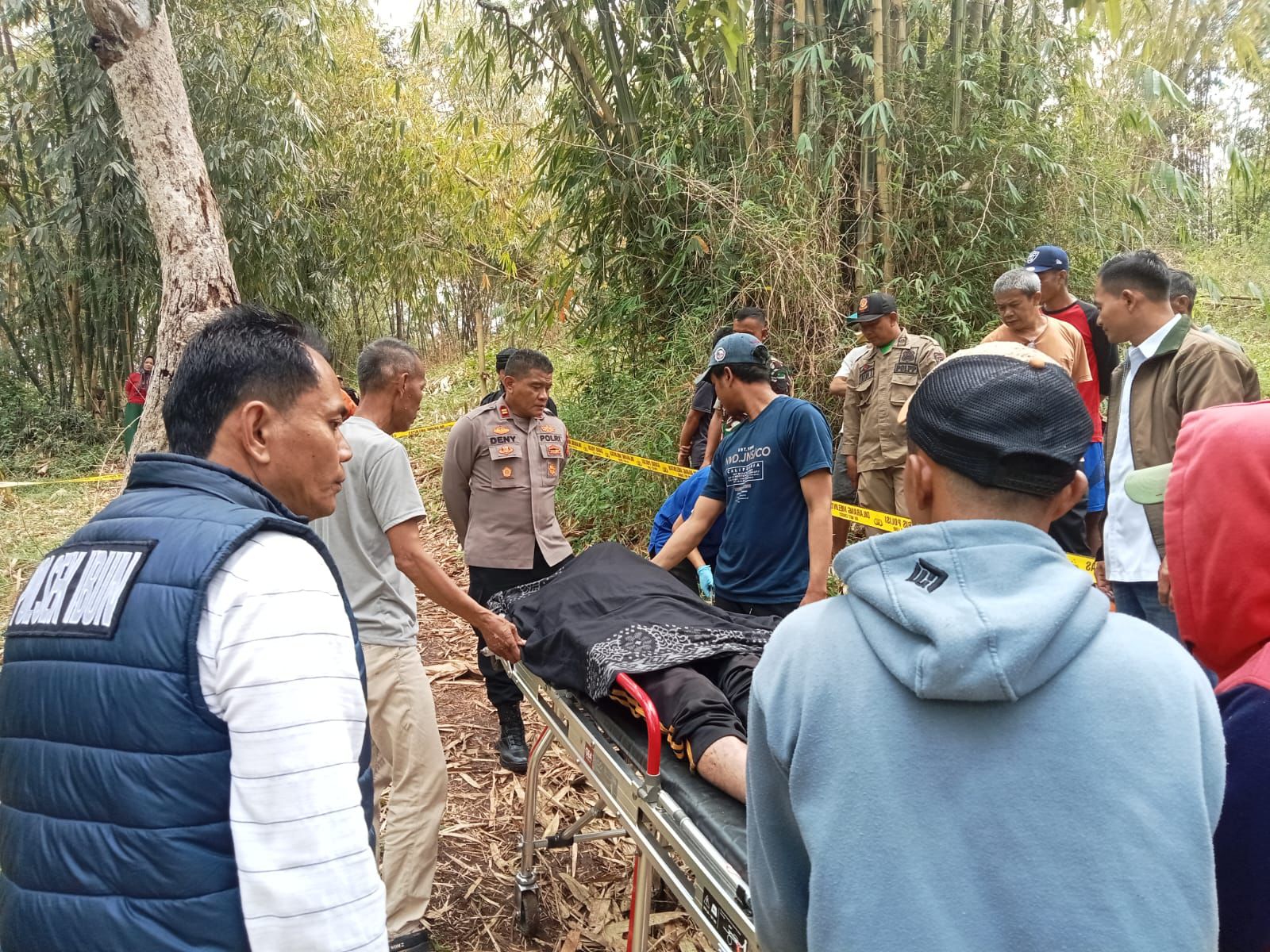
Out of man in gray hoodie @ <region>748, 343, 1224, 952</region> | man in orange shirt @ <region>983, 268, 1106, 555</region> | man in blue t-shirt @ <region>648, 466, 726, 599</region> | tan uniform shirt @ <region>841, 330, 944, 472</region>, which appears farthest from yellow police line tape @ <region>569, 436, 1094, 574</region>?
man in gray hoodie @ <region>748, 343, 1224, 952</region>

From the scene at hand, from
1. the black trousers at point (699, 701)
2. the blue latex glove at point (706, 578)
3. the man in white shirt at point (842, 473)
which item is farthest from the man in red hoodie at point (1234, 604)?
the man in white shirt at point (842, 473)

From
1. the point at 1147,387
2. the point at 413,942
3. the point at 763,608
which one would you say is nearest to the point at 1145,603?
the point at 1147,387

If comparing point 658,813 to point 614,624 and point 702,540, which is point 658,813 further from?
point 702,540

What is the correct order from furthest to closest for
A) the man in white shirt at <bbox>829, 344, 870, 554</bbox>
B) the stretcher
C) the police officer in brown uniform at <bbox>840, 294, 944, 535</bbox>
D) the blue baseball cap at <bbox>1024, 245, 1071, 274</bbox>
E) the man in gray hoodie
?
1. the man in white shirt at <bbox>829, 344, 870, 554</bbox>
2. the police officer in brown uniform at <bbox>840, 294, 944, 535</bbox>
3. the blue baseball cap at <bbox>1024, 245, 1071, 274</bbox>
4. the stretcher
5. the man in gray hoodie

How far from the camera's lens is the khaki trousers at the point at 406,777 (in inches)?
106

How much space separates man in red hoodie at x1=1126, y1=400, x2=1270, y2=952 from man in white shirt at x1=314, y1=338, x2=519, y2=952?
6.49 ft

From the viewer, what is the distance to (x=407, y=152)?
36.2 feet

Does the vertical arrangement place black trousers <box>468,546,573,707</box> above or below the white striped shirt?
below

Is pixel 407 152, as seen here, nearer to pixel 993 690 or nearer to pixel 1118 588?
pixel 1118 588

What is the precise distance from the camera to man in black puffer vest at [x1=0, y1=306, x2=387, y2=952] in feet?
3.55

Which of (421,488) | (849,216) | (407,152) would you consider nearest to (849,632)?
(849,216)

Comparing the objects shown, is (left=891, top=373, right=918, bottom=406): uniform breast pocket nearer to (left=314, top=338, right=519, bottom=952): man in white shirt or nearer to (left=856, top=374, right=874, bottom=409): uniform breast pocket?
(left=856, top=374, right=874, bottom=409): uniform breast pocket

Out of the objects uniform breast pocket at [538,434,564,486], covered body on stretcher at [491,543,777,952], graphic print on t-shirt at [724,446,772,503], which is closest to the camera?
covered body on stretcher at [491,543,777,952]

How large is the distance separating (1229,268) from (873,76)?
8.80 meters
